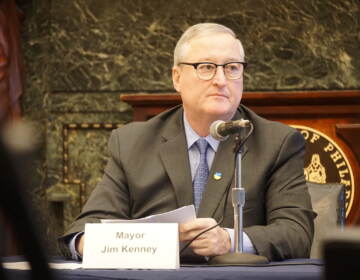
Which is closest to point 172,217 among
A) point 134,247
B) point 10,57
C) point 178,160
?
point 134,247

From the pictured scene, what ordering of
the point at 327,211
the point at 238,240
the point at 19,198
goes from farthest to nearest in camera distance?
the point at 327,211 < the point at 238,240 < the point at 19,198

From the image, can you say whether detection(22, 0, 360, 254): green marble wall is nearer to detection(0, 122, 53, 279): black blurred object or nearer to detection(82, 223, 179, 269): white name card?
detection(82, 223, 179, 269): white name card

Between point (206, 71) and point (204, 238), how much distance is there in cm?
82

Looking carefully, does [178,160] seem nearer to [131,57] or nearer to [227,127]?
[227,127]

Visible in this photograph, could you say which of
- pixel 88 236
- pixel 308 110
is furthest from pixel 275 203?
pixel 308 110

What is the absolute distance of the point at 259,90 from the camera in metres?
5.34

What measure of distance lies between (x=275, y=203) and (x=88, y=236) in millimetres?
811

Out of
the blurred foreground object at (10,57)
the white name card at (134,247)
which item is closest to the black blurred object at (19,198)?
the white name card at (134,247)

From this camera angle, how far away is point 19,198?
474mm

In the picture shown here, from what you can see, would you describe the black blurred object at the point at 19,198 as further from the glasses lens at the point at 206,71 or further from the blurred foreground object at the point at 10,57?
the blurred foreground object at the point at 10,57

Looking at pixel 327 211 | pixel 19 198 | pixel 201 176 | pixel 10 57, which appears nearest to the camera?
pixel 19 198

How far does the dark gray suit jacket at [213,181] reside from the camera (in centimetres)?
246

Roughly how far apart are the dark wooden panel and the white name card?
3.15 m

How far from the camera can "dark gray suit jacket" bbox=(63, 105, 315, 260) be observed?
8.08ft
